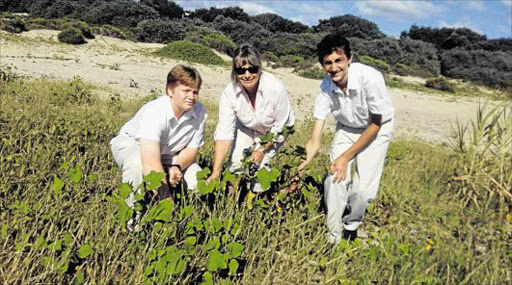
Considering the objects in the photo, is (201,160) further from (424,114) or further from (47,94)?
(424,114)

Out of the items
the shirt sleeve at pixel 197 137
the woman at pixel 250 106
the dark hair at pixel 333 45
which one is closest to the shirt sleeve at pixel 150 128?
the shirt sleeve at pixel 197 137

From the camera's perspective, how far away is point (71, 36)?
21688 mm

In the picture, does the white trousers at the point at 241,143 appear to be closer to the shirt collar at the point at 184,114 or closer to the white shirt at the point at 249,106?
the white shirt at the point at 249,106

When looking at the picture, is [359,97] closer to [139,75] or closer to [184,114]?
[184,114]

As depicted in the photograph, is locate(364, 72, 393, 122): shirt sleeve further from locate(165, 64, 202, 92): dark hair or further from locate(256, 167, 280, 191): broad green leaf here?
locate(165, 64, 202, 92): dark hair

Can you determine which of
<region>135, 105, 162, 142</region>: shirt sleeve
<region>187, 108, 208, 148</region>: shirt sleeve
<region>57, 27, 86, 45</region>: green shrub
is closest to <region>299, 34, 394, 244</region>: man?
<region>187, 108, 208, 148</region>: shirt sleeve

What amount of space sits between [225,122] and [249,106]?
9.9 inches

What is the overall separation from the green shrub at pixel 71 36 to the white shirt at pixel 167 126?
65.3 feet

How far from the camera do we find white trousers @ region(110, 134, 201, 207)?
3455 mm

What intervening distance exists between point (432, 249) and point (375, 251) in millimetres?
425

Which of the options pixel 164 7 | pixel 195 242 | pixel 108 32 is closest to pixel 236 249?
pixel 195 242

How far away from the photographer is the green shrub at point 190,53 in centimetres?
2234

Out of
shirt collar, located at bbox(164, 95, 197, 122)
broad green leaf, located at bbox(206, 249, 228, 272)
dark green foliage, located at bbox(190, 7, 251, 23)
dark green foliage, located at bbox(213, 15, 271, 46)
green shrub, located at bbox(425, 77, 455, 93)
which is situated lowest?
broad green leaf, located at bbox(206, 249, 228, 272)

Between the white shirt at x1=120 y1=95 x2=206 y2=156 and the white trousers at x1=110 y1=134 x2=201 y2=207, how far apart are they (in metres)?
0.07
